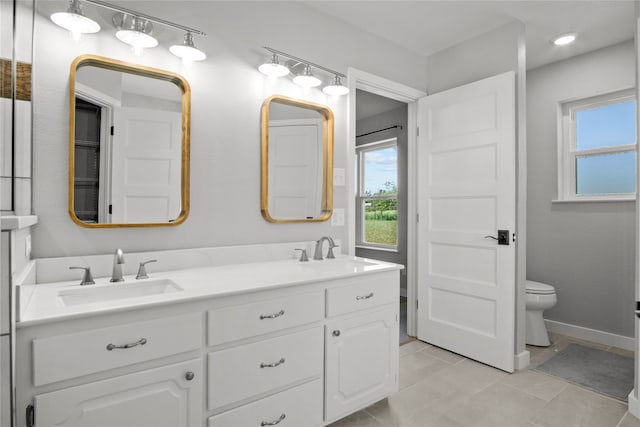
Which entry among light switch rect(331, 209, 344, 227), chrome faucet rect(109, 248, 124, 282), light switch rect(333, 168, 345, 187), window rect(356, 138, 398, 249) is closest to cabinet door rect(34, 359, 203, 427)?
chrome faucet rect(109, 248, 124, 282)

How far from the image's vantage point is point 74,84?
61.8 inches

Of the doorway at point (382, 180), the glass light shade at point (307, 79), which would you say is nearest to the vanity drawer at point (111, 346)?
the glass light shade at point (307, 79)

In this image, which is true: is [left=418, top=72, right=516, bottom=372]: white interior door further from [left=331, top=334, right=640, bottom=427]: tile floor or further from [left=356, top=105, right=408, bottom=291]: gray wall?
[left=356, top=105, right=408, bottom=291]: gray wall

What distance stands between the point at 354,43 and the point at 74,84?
6.14ft

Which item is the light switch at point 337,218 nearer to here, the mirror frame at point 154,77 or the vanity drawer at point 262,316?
the vanity drawer at point 262,316

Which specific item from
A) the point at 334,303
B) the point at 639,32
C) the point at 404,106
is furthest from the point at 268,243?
the point at 404,106

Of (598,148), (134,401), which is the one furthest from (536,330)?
(134,401)

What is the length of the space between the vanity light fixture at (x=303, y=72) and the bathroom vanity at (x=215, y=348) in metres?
1.17

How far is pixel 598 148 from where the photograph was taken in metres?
3.06

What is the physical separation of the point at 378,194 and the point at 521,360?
2906mm

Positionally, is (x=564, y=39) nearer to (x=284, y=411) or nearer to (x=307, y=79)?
(x=307, y=79)

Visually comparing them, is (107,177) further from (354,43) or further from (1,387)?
(354,43)

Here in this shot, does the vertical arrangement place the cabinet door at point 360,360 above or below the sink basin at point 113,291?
below

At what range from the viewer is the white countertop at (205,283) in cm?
112
